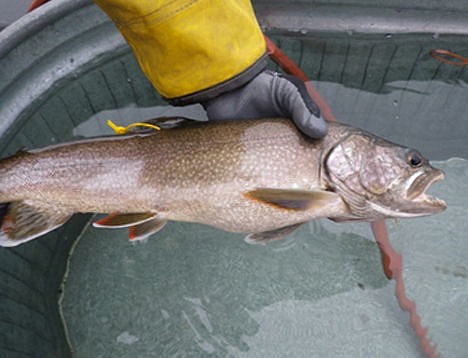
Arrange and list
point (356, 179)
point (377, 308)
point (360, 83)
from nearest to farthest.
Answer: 1. point (356, 179)
2. point (377, 308)
3. point (360, 83)

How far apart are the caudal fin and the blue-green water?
34.8 inches

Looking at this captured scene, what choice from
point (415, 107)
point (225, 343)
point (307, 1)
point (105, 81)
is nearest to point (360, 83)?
point (415, 107)

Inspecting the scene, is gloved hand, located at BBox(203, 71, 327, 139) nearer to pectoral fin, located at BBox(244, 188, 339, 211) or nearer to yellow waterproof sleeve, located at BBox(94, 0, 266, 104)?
yellow waterproof sleeve, located at BBox(94, 0, 266, 104)

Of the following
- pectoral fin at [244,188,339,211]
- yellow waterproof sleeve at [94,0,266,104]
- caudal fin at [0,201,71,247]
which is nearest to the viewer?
yellow waterproof sleeve at [94,0,266,104]

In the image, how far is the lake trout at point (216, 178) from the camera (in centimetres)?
172

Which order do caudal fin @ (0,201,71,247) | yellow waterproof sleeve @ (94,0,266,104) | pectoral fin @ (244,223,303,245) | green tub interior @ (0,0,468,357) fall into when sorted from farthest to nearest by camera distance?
green tub interior @ (0,0,468,357) → pectoral fin @ (244,223,303,245) → caudal fin @ (0,201,71,247) → yellow waterproof sleeve @ (94,0,266,104)

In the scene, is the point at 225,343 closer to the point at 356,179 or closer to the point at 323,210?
the point at 323,210

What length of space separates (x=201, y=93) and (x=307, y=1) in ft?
3.49

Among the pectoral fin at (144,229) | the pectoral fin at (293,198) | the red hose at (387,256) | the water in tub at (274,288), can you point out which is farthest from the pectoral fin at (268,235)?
the red hose at (387,256)

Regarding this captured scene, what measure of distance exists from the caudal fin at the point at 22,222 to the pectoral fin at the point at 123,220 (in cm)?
23

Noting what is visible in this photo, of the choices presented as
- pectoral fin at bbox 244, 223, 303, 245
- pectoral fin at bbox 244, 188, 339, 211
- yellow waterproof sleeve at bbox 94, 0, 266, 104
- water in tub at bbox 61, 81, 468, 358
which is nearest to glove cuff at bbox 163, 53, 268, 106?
yellow waterproof sleeve at bbox 94, 0, 266, 104

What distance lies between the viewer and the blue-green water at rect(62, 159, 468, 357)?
2453 millimetres

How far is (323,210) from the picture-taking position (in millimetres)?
1747

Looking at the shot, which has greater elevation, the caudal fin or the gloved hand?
the gloved hand
